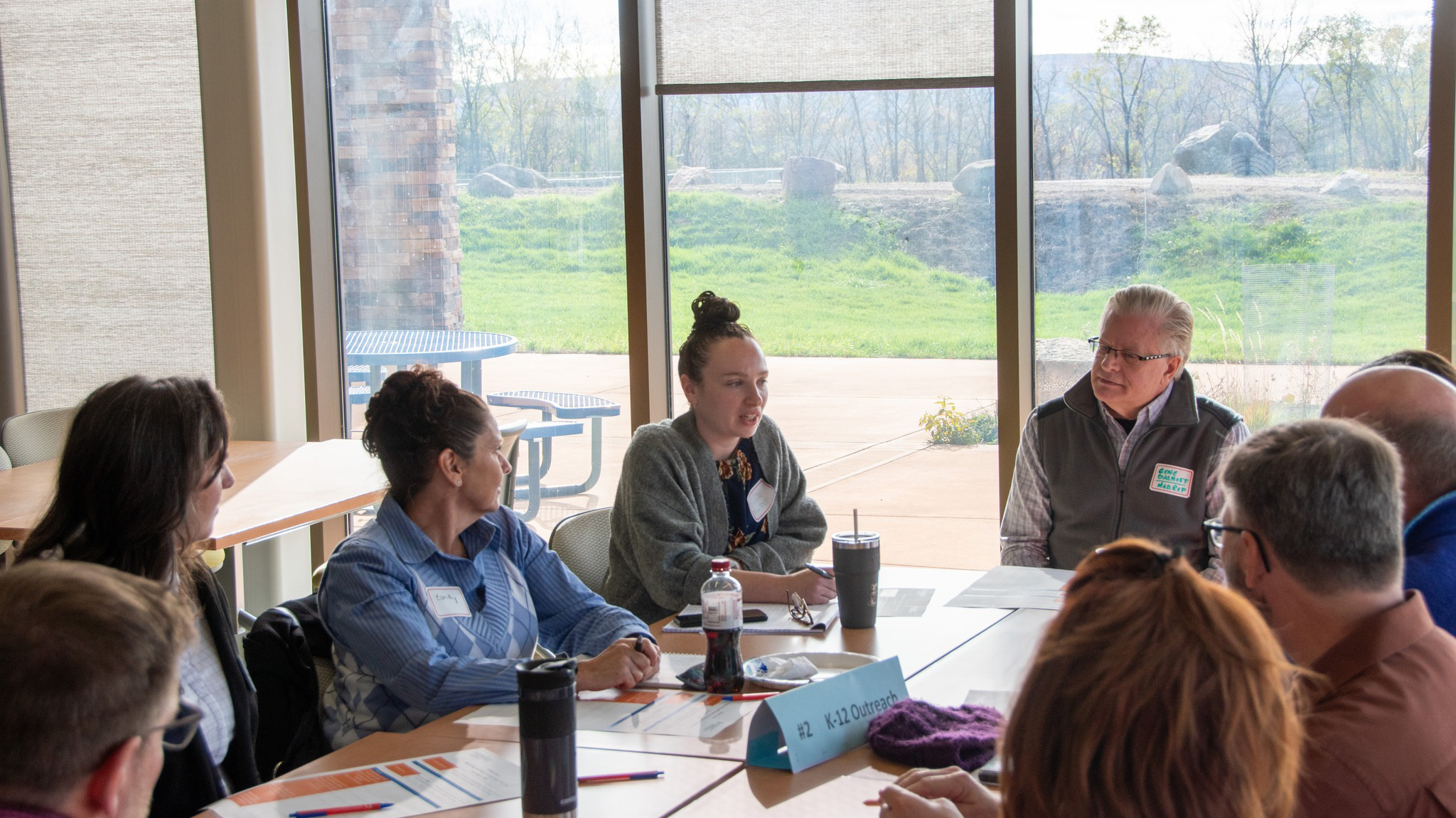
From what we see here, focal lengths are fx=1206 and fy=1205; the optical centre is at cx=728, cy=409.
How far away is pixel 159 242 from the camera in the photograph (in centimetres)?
482

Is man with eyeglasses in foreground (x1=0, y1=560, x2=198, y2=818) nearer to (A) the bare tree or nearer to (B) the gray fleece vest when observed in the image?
(B) the gray fleece vest

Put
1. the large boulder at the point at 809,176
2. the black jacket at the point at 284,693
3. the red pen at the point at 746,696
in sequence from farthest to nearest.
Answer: the large boulder at the point at 809,176, the black jacket at the point at 284,693, the red pen at the point at 746,696

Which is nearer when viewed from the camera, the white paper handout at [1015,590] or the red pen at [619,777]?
the red pen at [619,777]

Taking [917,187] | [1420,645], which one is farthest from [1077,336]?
[1420,645]

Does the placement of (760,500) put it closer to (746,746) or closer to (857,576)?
(857,576)

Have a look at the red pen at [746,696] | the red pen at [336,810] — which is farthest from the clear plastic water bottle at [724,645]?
the red pen at [336,810]

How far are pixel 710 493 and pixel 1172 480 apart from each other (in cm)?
116

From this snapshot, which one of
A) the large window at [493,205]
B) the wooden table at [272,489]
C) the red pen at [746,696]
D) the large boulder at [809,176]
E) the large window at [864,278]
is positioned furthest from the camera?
the large window at [493,205]

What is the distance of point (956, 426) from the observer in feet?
14.0

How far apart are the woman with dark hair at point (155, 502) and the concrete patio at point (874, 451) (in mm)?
2452

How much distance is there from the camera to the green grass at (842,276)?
3744mm

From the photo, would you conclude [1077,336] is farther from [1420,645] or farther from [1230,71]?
[1420,645]

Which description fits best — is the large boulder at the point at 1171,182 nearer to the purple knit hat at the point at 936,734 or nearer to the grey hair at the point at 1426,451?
the grey hair at the point at 1426,451

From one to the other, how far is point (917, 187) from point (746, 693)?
265 cm
